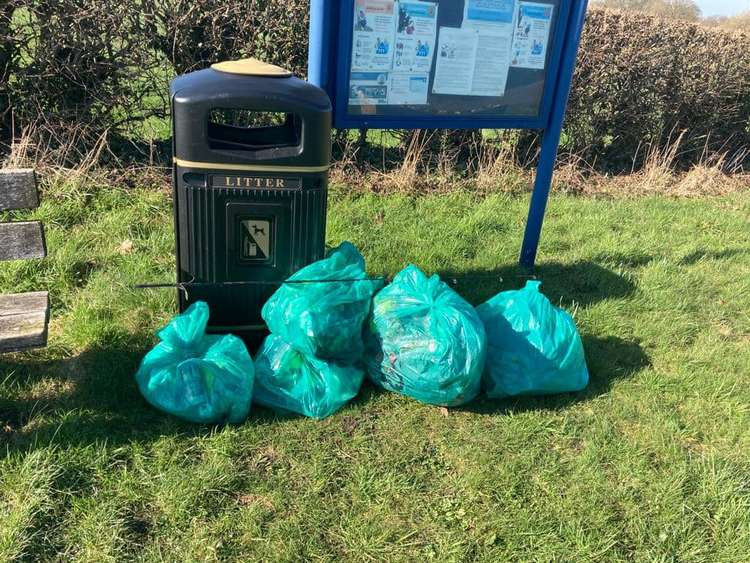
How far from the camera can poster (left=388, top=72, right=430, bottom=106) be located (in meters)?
3.53

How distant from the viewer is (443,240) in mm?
4707

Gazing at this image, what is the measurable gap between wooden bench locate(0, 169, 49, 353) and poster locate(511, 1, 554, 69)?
275 cm

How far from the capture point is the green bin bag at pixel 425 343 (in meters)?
2.74

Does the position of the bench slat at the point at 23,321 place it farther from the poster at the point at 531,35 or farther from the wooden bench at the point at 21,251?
the poster at the point at 531,35

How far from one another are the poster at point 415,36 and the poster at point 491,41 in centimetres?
22

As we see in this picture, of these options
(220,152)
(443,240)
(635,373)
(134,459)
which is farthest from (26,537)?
(443,240)

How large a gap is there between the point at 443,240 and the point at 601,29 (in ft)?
11.4

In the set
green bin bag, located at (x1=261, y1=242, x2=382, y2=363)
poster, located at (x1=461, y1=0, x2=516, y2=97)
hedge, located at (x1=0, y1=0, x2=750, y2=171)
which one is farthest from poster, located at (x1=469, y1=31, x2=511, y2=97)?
hedge, located at (x1=0, y1=0, x2=750, y2=171)

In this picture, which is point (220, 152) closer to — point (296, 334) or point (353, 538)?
point (296, 334)

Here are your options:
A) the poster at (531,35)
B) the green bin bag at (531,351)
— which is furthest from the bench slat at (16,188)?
the poster at (531,35)

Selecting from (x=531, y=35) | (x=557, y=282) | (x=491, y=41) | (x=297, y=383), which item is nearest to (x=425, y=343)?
(x=297, y=383)

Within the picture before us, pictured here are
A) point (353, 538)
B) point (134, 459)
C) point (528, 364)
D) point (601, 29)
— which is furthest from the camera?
point (601, 29)

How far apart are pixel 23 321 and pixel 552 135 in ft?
10.5

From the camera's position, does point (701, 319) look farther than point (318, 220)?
Yes
